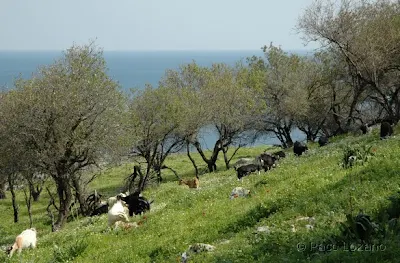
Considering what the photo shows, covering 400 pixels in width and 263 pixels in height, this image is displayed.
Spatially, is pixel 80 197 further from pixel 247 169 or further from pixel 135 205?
pixel 247 169

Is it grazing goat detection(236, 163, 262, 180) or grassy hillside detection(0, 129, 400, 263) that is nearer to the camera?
grassy hillside detection(0, 129, 400, 263)

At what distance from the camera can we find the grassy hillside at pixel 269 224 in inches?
430

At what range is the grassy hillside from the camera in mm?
10922

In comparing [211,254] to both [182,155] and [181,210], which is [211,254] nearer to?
[181,210]

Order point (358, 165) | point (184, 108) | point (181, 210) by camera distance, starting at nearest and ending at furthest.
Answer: point (358, 165), point (181, 210), point (184, 108)

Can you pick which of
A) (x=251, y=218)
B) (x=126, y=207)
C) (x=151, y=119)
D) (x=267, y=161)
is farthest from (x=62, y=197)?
(x=251, y=218)

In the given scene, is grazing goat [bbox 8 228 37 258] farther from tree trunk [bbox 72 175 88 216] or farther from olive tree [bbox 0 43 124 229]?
tree trunk [bbox 72 175 88 216]

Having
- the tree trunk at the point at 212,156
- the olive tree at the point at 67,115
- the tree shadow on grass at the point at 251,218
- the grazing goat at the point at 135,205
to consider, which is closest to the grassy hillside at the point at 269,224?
the tree shadow on grass at the point at 251,218

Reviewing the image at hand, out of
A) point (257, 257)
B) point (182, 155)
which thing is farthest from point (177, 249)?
point (182, 155)

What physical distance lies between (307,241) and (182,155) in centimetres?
6227

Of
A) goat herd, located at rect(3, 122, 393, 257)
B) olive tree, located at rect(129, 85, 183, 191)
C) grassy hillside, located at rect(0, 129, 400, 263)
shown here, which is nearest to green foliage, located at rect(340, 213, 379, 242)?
grassy hillside, located at rect(0, 129, 400, 263)

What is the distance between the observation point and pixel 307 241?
37.0ft

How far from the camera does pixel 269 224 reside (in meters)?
14.8

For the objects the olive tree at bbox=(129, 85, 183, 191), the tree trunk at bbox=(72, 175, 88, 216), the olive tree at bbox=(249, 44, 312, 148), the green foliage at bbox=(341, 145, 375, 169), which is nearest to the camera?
the green foliage at bbox=(341, 145, 375, 169)
